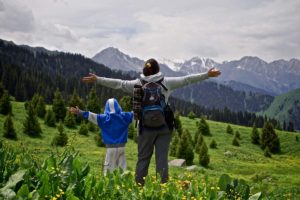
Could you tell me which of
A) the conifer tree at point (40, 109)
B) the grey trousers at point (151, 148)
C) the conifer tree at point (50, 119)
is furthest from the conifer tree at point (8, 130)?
the grey trousers at point (151, 148)

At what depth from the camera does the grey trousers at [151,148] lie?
750cm

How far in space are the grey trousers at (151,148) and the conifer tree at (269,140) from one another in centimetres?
4776

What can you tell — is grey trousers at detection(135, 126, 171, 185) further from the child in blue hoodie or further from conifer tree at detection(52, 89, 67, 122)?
conifer tree at detection(52, 89, 67, 122)

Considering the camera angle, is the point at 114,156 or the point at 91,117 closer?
the point at 91,117

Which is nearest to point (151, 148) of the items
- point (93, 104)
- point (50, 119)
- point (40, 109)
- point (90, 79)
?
point (90, 79)

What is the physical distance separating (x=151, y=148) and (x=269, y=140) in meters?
48.1

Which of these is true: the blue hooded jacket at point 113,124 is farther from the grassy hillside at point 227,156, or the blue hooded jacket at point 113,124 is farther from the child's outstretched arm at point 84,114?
the grassy hillside at point 227,156

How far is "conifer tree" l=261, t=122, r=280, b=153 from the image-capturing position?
172 feet

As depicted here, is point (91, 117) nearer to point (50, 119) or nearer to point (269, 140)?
point (50, 119)

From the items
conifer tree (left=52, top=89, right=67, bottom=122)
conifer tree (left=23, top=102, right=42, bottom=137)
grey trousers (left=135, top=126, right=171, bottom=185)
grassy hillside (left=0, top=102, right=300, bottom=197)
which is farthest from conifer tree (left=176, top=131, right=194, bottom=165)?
grey trousers (left=135, top=126, right=171, bottom=185)

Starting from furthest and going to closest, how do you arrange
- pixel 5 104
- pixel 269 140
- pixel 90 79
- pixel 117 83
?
1. pixel 269 140
2. pixel 5 104
3. pixel 117 83
4. pixel 90 79

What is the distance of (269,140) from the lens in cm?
5253

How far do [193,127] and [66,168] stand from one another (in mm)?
52360

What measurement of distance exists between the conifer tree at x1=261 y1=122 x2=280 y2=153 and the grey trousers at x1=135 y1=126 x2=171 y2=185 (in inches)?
1880
